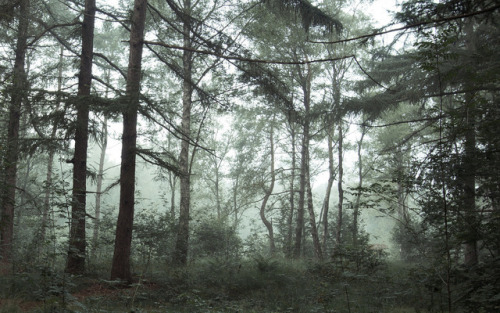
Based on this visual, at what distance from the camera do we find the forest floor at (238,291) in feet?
19.3

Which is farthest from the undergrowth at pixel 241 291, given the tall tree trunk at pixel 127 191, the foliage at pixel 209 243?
the foliage at pixel 209 243

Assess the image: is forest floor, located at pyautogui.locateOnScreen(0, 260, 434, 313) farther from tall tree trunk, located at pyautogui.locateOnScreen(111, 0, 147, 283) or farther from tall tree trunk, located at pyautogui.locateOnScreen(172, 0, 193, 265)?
tall tree trunk, located at pyautogui.locateOnScreen(172, 0, 193, 265)

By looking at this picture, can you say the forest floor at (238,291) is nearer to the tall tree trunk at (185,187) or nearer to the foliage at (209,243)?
the tall tree trunk at (185,187)

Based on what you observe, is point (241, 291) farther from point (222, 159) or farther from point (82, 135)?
point (82, 135)

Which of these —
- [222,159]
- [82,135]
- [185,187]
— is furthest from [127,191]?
[185,187]

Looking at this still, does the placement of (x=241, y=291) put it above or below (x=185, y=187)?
below

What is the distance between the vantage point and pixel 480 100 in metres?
5.50

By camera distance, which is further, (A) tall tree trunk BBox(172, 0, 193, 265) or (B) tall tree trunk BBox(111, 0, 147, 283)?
(A) tall tree trunk BBox(172, 0, 193, 265)

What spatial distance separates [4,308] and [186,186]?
7466 millimetres

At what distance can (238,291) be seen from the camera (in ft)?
26.7

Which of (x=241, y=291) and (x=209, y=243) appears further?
(x=209, y=243)

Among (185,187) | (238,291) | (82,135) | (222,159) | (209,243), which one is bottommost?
(238,291)

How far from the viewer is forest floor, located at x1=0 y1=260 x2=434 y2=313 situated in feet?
19.3

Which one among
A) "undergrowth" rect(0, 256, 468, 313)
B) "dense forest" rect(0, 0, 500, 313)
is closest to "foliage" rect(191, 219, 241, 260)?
"dense forest" rect(0, 0, 500, 313)
